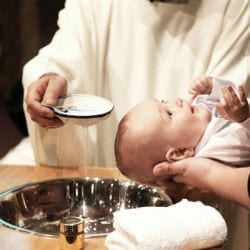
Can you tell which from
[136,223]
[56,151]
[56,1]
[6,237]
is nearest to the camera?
[136,223]

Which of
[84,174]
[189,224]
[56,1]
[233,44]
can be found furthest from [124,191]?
[56,1]

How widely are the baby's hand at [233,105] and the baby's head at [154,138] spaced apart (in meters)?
0.13

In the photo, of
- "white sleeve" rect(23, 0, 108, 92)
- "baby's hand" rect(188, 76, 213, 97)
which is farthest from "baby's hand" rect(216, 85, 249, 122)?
"white sleeve" rect(23, 0, 108, 92)

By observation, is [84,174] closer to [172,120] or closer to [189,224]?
[172,120]

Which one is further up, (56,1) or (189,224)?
(189,224)

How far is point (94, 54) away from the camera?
64.7 inches

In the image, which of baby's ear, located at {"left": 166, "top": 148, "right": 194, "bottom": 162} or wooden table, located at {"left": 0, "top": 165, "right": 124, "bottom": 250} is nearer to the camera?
baby's ear, located at {"left": 166, "top": 148, "right": 194, "bottom": 162}

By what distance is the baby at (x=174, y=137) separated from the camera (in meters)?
1.17

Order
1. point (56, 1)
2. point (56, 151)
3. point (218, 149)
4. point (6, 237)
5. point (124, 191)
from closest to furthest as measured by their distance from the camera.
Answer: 1. point (6, 237)
2. point (218, 149)
3. point (124, 191)
4. point (56, 151)
5. point (56, 1)

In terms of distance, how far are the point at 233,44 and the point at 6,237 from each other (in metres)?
0.81

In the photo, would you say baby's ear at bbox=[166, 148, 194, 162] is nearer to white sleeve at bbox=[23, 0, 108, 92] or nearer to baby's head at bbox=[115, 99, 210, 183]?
baby's head at bbox=[115, 99, 210, 183]

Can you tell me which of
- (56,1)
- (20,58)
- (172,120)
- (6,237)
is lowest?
(20,58)

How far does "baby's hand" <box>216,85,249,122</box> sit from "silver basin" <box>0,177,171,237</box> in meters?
0.23

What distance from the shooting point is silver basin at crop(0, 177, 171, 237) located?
122 cm
